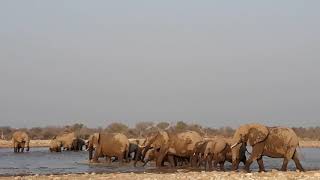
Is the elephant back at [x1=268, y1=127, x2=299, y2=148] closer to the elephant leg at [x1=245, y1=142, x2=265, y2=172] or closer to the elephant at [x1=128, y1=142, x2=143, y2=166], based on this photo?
the elephant leg at [x1=245, y1=142, x2=265, y2=172]

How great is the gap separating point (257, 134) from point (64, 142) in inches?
1606

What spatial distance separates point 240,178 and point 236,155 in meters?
9.69

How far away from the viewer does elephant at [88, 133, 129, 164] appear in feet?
133

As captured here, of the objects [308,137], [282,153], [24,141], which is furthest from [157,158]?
[308,137]

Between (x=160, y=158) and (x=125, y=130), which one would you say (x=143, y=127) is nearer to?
(x=125, y=130)

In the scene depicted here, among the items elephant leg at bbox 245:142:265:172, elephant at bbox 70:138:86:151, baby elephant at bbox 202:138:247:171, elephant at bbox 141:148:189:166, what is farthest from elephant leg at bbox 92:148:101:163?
elephant at bbox 70:138:86:151

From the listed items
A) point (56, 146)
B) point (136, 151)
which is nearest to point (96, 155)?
point (136, 151)

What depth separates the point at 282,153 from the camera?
3000cm

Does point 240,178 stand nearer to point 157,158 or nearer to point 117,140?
point 157,158

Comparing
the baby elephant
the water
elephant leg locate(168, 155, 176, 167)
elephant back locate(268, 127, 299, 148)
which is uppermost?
elephant back locate(268, 127, 299, 148)

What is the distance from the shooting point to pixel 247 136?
102 feet

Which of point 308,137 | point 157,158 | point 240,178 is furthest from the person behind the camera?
point 308,137

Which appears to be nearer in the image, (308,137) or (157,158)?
(157,158)

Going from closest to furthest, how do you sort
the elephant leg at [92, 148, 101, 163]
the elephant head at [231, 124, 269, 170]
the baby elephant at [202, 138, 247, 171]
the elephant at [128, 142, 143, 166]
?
the elephant head at [231, 124, 269, 170], the baby elephant at [202, 138, 247, 171], the elephant at [128, 142, 143, 166], the elephant leg at [92, 148, 101, 163]
